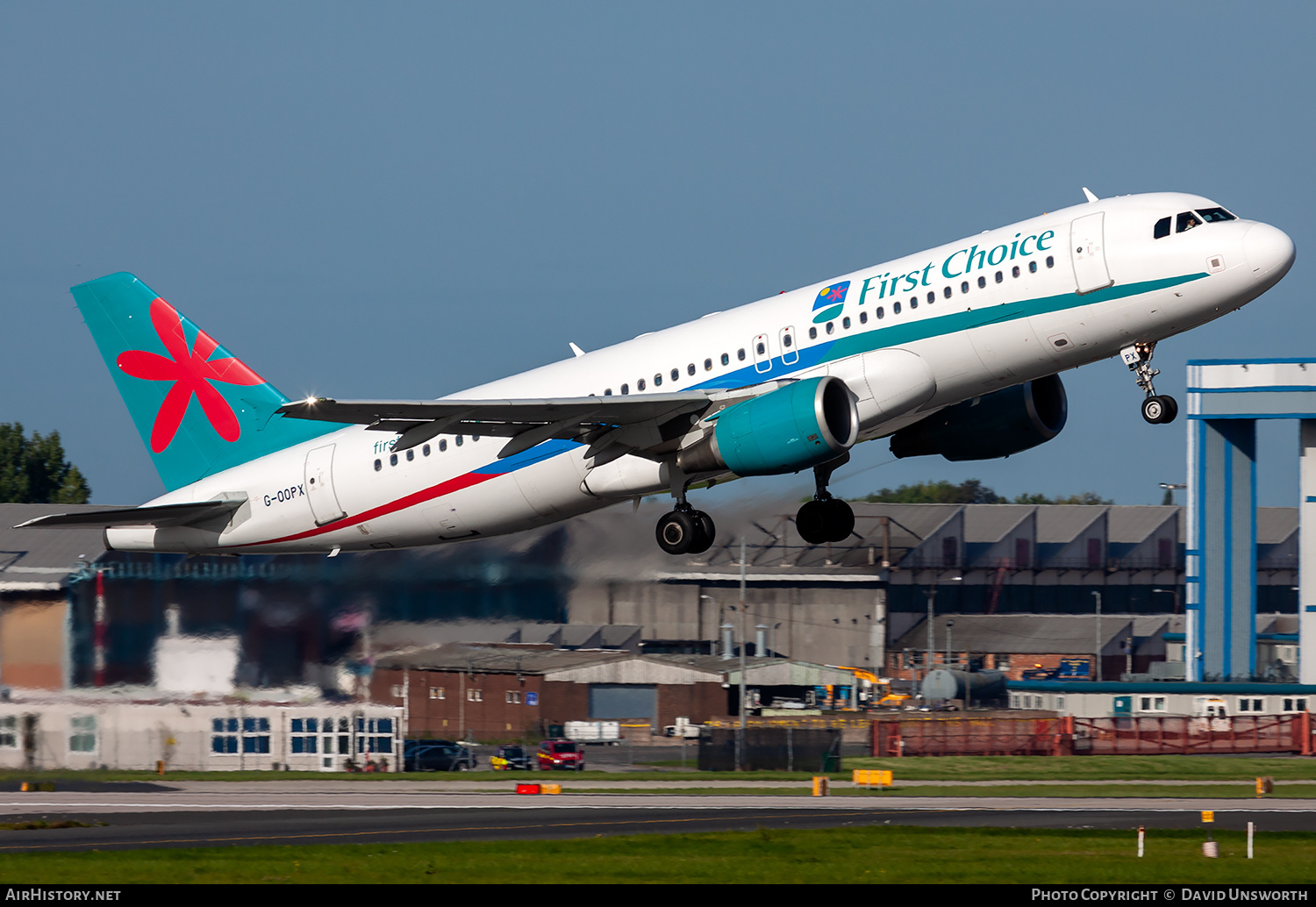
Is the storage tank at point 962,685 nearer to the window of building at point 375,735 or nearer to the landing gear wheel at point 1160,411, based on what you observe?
the window of building at point 375,735

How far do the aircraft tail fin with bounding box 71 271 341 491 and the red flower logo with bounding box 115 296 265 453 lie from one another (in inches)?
0.8

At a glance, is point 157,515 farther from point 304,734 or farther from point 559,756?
point 559,756

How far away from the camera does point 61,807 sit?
4331 centimetres

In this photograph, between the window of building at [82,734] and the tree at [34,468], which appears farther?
the tree at [34,468]

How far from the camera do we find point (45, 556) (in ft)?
137

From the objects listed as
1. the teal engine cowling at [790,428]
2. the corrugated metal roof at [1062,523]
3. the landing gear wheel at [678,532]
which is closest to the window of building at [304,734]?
the landing gear wheel at [678,532]

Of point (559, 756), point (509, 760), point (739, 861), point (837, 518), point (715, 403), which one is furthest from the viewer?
point (559, 756)

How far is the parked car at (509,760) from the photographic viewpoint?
196ft

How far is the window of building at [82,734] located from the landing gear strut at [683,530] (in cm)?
1782

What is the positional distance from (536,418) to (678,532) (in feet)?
14.4

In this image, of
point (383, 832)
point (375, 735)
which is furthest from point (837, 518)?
point (375, 735)

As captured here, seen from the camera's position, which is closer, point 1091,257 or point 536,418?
point 1091,257

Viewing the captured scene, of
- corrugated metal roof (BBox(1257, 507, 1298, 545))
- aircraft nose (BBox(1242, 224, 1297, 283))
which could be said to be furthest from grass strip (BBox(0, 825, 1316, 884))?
corrugated metal roof (BBox(1257, 507, 1298, 545))

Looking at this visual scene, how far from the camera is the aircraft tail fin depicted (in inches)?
1569
